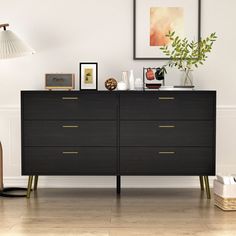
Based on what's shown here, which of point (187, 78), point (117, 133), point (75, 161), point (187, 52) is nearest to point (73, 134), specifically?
point (75, 161)

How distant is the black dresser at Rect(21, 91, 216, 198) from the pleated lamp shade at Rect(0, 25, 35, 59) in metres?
0.37

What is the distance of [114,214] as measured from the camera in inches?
138

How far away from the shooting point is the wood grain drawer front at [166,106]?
13.4ft

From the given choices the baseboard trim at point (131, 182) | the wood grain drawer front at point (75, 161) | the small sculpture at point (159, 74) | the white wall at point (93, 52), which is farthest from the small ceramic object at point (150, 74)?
the baseboard trim at point (131, 182)

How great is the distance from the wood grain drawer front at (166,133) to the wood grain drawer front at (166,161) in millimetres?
56

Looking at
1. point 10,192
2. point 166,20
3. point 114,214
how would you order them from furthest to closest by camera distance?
point 166,20, point 10,192, point 114,214

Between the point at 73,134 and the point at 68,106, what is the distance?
0.23 meters

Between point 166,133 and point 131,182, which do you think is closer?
point 166,133

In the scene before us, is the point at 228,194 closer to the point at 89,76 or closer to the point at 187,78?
the point at 187,78

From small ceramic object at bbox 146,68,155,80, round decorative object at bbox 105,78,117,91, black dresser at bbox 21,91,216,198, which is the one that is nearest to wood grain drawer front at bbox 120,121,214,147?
black dresser at bbox 21,91,216,198

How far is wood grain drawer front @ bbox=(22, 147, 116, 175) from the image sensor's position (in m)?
4.14

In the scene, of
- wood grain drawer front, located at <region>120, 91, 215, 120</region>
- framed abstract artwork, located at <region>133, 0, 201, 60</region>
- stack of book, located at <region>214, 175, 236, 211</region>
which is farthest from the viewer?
framed abstract artwork, located at <region>133, 0, 201, 60</region>

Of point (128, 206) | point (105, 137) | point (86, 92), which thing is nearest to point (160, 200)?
point (128, 206)

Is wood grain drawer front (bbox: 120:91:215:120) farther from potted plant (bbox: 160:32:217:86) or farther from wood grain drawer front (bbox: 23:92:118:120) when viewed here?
potted plant (bbox: 160:32:217:86)
